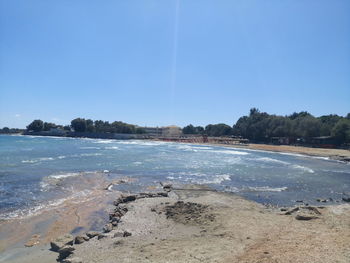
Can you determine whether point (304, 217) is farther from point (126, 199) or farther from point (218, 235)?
point (126, 199)

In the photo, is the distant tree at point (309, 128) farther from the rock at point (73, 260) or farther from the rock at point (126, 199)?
the rock at point (73, 260)

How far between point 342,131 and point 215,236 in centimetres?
8966

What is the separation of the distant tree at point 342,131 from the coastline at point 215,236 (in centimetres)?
7972

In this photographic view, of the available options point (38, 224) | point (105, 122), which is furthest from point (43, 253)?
point (105, 122)

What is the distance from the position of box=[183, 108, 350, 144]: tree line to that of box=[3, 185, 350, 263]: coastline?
8279cm

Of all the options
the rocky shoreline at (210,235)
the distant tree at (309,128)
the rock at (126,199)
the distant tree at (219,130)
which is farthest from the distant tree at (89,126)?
the rocky shoreline at (210,235)

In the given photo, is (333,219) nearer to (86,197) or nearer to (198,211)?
(198,211)

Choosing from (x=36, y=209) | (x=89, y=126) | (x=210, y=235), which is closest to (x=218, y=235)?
(x=210, y=235)

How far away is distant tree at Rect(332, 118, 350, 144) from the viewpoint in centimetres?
8675

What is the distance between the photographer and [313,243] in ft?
31.6

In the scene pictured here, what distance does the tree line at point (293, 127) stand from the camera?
297ft

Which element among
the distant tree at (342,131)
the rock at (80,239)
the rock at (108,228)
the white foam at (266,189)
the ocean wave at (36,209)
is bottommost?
the ocean wave at (36,209)

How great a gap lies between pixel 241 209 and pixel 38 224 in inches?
408

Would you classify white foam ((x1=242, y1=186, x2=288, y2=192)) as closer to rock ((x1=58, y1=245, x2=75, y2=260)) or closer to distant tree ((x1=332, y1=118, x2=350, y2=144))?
rock ((x1=58, y1=245, x2=75, y2=260))
